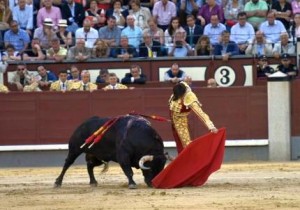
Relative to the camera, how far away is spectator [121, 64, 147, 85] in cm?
1939

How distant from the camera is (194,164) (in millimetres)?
13492

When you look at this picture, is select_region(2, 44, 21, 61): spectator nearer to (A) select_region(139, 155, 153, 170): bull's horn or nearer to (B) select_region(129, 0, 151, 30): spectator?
(B) select_region(129, 0, 151, 30): spectator

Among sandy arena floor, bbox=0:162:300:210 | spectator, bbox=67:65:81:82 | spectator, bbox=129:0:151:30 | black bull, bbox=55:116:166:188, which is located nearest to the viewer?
sandy arena floor, bbox=0:162:300:210

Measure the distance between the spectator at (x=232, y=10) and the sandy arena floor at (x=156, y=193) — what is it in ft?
12.5

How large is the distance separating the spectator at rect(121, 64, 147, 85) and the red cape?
5.85 m

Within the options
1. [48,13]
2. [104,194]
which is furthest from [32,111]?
[104,194]

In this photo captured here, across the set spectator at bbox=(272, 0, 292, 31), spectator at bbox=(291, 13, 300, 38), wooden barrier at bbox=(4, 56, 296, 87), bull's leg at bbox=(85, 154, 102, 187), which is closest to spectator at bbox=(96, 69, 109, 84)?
wooden barrier at bbox=(4, 56, 296, 87)

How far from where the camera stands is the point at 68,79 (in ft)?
63.9

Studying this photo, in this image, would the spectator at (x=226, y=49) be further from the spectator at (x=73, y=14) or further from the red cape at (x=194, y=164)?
the red cape at (x=194, y=164)

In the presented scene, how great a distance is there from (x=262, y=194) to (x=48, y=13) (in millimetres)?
8542

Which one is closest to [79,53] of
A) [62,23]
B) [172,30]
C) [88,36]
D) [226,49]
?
[88,36]

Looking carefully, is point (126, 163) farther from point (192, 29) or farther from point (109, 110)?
point (192, 29)

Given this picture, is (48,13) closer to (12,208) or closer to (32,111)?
(32,111)

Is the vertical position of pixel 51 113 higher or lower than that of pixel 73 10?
lower
